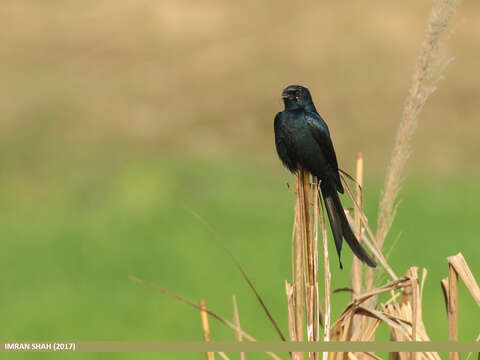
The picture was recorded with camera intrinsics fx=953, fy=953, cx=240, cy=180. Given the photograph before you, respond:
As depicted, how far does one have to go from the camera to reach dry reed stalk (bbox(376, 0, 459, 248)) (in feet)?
8.29

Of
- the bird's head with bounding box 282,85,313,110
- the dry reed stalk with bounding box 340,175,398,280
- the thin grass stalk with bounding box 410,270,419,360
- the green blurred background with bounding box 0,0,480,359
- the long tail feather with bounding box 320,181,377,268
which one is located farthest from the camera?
the green blurred background with bounding box 0,0,480,359

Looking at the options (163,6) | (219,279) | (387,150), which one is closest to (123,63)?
(163,6)

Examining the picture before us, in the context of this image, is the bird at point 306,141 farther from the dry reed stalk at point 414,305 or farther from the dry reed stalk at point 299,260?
the dry reed stalk at point 414,305

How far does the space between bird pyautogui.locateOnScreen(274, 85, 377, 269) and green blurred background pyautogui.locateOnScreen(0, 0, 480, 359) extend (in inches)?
26.4

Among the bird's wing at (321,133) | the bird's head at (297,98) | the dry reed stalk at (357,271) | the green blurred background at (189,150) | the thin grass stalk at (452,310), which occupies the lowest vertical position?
the thin grass stalk at (452,310)

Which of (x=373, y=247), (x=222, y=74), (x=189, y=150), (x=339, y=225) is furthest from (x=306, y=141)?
(x=222, y=74)

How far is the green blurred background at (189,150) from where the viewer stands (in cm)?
1019

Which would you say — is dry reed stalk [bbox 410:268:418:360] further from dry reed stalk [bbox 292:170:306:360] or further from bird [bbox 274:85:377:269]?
bird [bbox 274:85:377:269]

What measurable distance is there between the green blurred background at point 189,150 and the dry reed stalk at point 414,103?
0.41ft

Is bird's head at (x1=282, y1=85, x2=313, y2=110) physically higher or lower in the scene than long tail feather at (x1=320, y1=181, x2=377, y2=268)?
higher

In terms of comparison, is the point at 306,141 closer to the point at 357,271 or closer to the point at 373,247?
the point at 357,271

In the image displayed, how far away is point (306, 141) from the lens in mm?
3352

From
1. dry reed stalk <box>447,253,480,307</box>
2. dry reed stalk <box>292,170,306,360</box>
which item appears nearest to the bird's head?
dry reed stalk <box>292,170,306,360</box>

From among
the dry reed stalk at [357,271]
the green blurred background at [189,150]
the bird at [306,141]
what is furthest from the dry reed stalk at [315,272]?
the green blurred background at [189,150]
